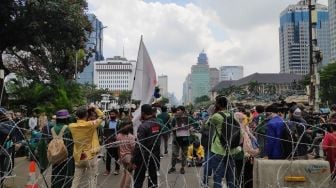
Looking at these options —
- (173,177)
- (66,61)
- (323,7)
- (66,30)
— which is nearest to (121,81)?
(323,7)

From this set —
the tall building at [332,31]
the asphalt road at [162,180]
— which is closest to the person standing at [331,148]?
the asphalt road at [162,180]

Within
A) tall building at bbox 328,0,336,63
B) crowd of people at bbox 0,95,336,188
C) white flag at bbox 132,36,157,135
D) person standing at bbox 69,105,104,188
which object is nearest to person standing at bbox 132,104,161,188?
crowd of people at bbox 0,95,336,188

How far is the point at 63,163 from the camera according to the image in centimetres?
756

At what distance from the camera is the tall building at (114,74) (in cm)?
A: 13938

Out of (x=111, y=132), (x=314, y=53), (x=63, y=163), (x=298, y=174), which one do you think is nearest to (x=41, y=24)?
(x=111, y=132)

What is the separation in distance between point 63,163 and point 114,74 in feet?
437

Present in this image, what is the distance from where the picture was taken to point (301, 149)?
322 inches

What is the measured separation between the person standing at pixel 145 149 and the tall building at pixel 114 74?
5172 inches

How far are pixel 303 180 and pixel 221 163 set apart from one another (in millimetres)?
1211

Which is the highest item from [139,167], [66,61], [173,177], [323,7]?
[323,7]

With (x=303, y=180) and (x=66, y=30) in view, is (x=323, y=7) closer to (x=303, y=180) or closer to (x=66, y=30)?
(x=66, y=30)

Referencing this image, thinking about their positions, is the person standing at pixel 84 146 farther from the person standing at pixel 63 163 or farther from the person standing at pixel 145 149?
the person standing at pixel 145 149

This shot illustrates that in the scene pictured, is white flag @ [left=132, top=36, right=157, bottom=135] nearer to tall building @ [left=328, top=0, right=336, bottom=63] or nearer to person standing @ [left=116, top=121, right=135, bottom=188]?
person standing @ [left=116, top=121, right=135, bottom=188]

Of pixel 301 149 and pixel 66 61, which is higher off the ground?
pixel 66 61
